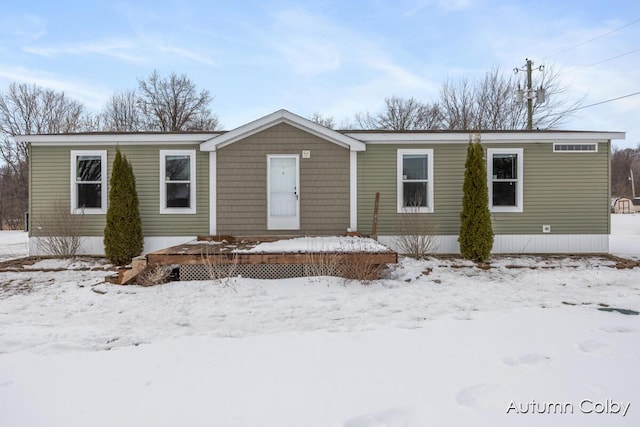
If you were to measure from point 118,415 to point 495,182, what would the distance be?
8.79m

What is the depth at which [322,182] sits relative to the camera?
27.6 feet

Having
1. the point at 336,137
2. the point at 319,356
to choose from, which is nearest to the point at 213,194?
the point at 336,137

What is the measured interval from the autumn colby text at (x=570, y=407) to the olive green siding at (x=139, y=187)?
24.6 feet

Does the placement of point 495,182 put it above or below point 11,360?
above

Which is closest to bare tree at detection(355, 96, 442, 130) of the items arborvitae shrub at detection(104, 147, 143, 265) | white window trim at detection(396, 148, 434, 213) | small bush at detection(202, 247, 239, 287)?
white window trim at detection(396, 148, 434, 213)

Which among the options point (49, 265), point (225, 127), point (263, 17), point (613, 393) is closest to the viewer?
point (613, 393)

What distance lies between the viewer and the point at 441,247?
8.62m

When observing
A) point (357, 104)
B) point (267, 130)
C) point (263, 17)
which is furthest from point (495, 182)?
point (357, 104)

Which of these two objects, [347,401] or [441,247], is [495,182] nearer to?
[441,247]

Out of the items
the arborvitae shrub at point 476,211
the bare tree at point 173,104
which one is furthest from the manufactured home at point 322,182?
the bare tree at point 173,104

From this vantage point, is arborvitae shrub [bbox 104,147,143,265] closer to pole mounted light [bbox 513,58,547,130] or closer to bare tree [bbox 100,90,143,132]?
pole mounted light [bbox 513,58,547,130]

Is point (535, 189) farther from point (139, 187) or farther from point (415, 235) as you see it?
point (139, 187)

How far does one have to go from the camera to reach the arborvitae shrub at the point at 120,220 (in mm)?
7668

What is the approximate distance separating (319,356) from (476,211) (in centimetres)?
594
